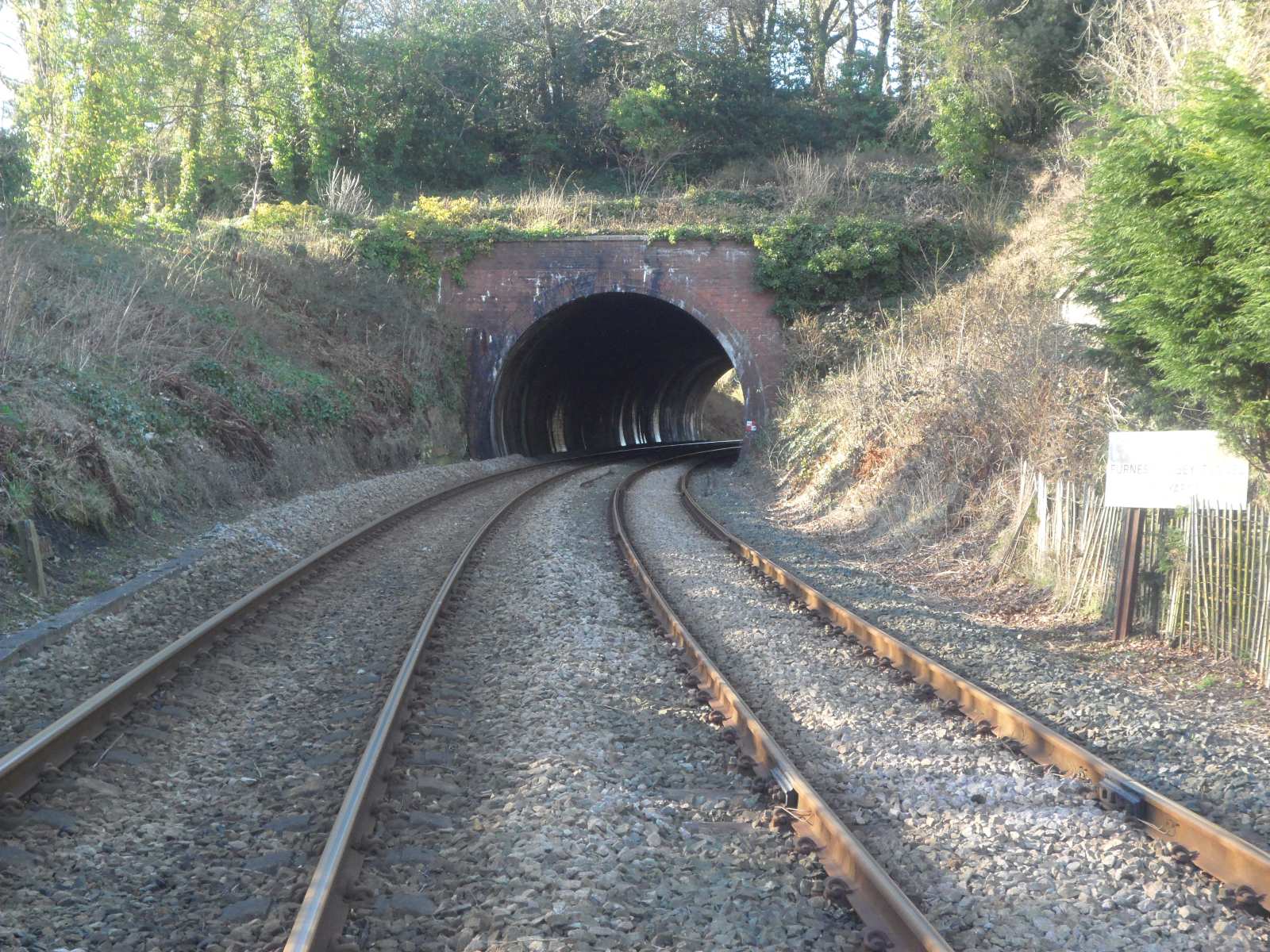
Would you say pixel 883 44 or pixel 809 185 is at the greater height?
pixel 883 44

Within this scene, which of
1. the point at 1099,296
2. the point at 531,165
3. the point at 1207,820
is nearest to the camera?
the point at 1207,820

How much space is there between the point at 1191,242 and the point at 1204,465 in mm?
1520

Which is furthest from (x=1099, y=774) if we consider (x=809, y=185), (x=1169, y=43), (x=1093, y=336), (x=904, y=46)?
(x=904, y=46)

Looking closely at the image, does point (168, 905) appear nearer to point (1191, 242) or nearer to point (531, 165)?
point (1191, 242)

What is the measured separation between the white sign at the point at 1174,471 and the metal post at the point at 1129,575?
5.8 inches

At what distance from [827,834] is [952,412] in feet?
30.1

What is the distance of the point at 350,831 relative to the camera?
12.5 feet

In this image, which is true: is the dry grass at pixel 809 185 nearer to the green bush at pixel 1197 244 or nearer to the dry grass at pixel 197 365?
the dry grass at pixel 197 365

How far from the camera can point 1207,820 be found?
389cm

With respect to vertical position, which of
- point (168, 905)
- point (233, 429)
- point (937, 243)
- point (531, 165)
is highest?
point (531, 165)

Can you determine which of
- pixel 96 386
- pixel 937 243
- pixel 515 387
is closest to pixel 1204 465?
pixel 96 386

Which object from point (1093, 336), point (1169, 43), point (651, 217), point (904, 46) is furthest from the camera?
point (904, 46)

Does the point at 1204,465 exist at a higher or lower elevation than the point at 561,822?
higher

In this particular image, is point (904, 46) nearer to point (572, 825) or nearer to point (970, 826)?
point (970, 826)
